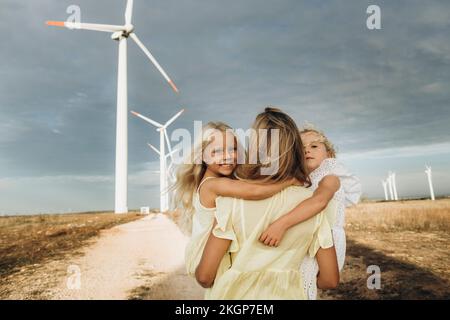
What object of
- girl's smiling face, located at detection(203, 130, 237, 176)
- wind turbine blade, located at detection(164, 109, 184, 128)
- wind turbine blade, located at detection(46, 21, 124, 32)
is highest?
wind turbine blade, located at detection(46, 21, 124, 32)

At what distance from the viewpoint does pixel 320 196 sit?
2.61 meters

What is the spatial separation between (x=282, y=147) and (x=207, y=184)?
0.57m

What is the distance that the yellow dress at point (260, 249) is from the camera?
2.49 metres

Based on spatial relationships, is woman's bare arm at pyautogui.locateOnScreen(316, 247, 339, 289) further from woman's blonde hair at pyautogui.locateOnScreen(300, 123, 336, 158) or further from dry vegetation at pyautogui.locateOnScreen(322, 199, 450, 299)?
dry vegetation at pyautogui.locateOnScreen(322, 199, 450, 299)

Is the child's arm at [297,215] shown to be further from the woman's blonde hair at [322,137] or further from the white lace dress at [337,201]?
the woman's blonde hair at [322,137]

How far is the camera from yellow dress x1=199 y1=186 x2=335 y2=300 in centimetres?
249

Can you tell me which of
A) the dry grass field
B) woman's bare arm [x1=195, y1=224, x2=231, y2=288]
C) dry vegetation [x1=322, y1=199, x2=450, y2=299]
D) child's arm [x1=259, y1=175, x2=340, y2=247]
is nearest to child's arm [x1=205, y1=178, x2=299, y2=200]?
child's arm [x1=259, y1=175, x2=340, y2=247]

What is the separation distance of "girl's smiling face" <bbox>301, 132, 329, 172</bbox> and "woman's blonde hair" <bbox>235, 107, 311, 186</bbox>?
0.56 meters

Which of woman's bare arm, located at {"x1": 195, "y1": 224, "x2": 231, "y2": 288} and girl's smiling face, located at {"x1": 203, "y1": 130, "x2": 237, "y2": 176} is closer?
woman's bare arm, located at {"x1": 195, "y1": 224, "x2": 231, "y2": 288}

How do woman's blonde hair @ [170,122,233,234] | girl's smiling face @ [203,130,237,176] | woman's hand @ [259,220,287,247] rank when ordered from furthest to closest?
woman's blonde hair @ [170,122,233,234] < girl's smiling face @ [203,130,237,176] < woman's hand @ [259,220,287,247]

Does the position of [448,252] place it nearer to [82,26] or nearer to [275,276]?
[275,276]

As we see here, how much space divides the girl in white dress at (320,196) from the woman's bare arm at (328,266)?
62 mm

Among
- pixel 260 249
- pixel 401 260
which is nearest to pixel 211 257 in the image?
pixel 260 249
